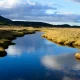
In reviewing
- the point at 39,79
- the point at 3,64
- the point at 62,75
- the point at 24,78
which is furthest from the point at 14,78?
the point at 3,64

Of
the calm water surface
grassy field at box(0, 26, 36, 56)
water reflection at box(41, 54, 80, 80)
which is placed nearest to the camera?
the calm water surface

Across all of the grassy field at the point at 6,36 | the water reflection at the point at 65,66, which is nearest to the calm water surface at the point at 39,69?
the water reflection at the point at 65,66

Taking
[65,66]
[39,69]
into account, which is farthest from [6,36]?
[39,69]

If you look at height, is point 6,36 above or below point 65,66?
below

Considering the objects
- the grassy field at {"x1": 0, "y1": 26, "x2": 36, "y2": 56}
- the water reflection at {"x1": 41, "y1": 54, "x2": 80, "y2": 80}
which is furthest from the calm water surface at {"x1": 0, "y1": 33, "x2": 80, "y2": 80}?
the grassy field at {"x1": 0, "y1": 26, "x2": 36, "y2": 56}

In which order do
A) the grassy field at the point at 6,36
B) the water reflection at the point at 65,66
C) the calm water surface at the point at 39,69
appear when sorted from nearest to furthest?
the calm water surface at the point at 39,69
the water reflection at the point at 65,66
the grassy field at the point at 6,36

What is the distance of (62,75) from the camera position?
109ft

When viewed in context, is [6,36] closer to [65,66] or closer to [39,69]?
[65,66]

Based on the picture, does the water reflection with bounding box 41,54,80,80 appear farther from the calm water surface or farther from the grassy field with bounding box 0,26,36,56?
the grassy field with bounding box 0,26,36,56

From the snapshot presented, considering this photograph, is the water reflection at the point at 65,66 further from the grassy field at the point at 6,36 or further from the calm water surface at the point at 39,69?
the grassy field at the point at 6,36

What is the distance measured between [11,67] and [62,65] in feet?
27.2

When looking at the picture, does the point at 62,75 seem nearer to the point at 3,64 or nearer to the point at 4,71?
the point at 4,71

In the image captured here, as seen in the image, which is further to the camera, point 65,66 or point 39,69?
point 65,66

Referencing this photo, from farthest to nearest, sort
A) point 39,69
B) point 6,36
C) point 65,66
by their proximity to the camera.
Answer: point 6,36 < point 65,66 < point 39,69
